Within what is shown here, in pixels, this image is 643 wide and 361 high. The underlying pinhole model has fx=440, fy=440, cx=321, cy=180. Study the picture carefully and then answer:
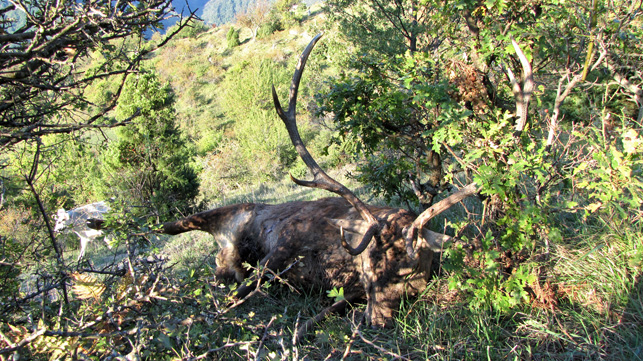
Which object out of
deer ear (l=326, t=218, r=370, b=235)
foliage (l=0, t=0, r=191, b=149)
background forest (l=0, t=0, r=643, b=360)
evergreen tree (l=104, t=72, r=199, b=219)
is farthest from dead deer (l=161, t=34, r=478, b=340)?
evergreen tree (l=104, t=72, r=199, b=219)

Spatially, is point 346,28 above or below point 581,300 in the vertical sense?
above

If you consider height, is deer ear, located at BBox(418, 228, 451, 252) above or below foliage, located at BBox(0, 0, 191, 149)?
below

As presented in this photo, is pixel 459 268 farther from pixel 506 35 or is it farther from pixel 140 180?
pixel 140 180

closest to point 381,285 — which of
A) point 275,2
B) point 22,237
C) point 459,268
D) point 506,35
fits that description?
point 459,268

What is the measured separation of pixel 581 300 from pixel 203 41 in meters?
58.9

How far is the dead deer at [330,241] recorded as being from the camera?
346cm

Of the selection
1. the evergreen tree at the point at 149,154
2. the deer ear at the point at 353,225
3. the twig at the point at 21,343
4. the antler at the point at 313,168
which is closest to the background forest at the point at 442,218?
the twig at the point at 21,343

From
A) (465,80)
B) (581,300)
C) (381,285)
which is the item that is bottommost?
(581,300)

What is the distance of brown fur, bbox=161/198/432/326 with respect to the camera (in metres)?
3.56

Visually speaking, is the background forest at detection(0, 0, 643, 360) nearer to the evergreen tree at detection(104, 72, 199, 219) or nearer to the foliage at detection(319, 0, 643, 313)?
the foliage at detection(319, 0, 643, 313)

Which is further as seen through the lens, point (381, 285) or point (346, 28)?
point (346, 28)

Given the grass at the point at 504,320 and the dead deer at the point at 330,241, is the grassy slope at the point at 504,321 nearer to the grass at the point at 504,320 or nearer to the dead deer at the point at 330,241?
the grass at the point at 504,320

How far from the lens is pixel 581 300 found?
120 inches

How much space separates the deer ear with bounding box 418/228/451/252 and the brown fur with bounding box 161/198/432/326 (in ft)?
0.58
